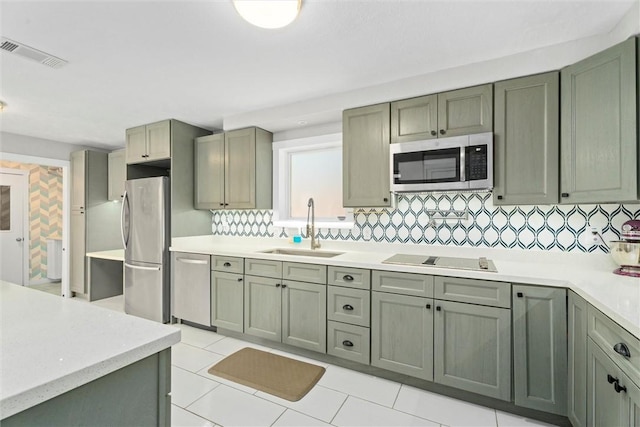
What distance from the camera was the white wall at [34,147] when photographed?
4.14 m

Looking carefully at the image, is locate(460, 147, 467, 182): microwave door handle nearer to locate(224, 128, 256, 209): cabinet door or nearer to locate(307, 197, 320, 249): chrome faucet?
locate(307, 197, 320, 249): chrome faucet

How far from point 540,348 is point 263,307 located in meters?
2.14

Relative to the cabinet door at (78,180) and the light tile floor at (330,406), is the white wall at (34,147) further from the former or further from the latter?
the light tile floor at (330,406)

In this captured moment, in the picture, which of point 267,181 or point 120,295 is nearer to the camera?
point 267,181

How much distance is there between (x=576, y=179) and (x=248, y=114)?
2.98m

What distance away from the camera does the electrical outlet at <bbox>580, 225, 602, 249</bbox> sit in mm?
2199

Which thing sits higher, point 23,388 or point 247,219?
point 247,219

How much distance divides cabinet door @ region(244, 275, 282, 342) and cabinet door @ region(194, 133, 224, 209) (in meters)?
1.16

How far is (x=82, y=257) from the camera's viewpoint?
4.67 m

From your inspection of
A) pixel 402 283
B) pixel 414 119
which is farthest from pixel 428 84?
pixel 402 283

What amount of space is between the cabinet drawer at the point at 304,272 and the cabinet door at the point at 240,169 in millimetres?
990

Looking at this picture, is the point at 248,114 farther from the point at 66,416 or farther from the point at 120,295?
the point at 120,295

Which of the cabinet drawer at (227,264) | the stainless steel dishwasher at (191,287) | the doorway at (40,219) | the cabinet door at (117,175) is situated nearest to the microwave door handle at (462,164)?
the cabinet drawer at (227,264)

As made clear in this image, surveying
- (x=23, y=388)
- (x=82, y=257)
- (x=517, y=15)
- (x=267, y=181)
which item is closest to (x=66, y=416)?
(x=23, y=388)
